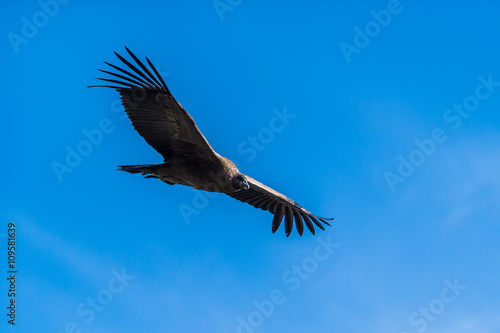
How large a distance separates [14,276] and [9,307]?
24.1 inches

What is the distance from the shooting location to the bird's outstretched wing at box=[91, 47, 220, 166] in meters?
11.8

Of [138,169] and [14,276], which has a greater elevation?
[138,169]

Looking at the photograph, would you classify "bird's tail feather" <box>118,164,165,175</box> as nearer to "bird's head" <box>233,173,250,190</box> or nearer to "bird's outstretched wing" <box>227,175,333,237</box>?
"bird's head" <box>233,173,250,190</box>

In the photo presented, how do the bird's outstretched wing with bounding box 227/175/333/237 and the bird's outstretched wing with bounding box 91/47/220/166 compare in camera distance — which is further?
the bird's outstretched wing with bounding box 227/175/333/237

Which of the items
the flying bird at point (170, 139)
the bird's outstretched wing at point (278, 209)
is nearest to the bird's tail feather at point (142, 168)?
the flying bird at point (170, 139)

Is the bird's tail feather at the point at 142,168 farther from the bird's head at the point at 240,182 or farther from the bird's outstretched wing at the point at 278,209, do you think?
the bird's outstretched wing at the point at 278,209

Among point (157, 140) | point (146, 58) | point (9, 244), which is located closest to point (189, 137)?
point (157, 140)

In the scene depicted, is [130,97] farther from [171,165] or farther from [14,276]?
[14,276]

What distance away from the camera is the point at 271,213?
1504 cm

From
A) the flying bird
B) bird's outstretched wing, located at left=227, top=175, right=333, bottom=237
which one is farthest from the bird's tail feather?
bird's outstretched wing, located at left=227, top=175, right=333, bottom=237

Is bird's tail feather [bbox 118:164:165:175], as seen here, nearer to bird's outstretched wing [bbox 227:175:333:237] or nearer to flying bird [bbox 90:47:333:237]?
flying bird [bbox 90:47:333:237]

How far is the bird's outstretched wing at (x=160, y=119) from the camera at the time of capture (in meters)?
11.8

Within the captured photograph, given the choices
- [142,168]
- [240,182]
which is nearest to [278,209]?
[240,182]

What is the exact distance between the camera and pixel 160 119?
12.4 metres
